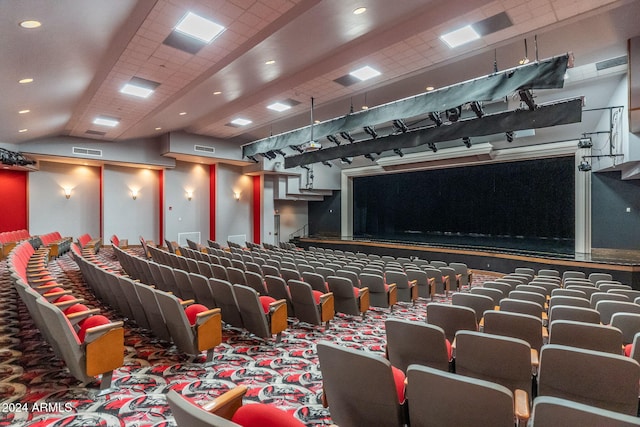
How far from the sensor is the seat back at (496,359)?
2289 mm

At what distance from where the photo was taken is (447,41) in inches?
246

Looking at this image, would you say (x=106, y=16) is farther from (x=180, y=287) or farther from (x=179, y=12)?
(x=180, y=287)

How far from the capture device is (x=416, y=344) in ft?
9.00

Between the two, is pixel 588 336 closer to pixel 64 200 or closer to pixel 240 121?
pixel 240 121

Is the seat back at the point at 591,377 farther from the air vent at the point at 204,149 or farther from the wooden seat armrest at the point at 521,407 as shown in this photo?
the air vent at the point at 204,149

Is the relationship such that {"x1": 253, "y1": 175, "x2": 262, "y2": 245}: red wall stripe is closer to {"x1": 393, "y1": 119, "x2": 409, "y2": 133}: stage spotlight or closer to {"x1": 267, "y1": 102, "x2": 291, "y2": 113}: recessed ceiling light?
{"x1": 267, "y1": 102, "x2": 291, "y2": 113}: recessed ceiling light

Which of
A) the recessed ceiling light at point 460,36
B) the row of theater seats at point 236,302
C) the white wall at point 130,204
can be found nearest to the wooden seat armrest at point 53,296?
the row of theater seats at point 236,302

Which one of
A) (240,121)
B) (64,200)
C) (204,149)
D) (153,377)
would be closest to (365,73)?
(240,121)

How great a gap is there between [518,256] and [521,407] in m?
10.6

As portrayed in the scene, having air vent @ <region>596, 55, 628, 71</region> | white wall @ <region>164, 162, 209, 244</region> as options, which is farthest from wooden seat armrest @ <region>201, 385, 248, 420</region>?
white wall @ <region>164, 162, 209, 244</region>

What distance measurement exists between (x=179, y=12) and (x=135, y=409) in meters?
4.95

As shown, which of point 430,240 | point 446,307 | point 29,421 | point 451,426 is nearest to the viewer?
point 451,426

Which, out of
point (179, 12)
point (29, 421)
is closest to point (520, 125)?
point (179, 12)

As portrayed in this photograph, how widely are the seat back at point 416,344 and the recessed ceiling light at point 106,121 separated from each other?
10.6 metres
